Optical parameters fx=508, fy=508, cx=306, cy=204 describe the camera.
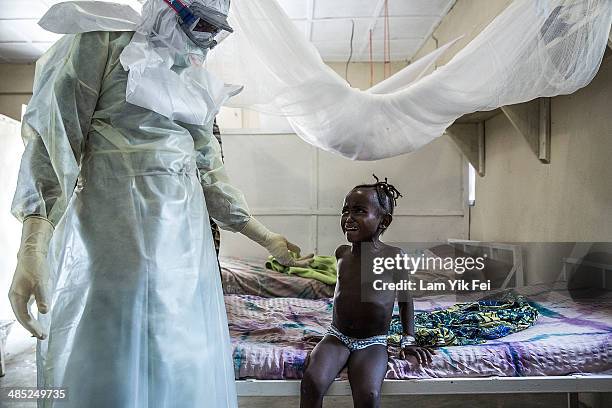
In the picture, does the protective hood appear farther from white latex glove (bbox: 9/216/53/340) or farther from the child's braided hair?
the child's braided hair

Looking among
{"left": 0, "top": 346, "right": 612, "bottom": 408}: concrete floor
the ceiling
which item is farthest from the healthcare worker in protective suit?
the ceiling

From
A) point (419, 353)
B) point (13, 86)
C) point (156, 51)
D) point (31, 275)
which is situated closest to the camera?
point (31, 275)

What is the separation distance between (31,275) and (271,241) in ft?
2.48

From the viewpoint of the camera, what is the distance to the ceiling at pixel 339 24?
3.78 metres

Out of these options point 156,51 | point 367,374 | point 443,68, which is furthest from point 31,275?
point 443,68

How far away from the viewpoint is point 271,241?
1.54m

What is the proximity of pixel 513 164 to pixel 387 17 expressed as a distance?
170 centimetres

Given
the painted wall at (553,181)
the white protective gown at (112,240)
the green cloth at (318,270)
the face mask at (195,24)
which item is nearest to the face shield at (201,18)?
the face mask at (195,24)

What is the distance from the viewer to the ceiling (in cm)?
378

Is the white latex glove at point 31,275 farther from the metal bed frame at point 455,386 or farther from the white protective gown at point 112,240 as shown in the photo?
the metal bed frame at point 455,386

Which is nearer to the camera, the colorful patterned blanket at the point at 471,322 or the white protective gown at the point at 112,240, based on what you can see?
the white protective gown at the point at 112,240

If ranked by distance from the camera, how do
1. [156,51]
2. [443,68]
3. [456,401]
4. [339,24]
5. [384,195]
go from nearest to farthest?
1. [156,51]
2. [384,195]
3. [443,68]
4. [456,401]
5. [339,24]

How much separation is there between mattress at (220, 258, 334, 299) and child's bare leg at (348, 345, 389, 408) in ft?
3.98

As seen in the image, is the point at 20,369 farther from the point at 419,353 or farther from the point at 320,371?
the point at 419,353
